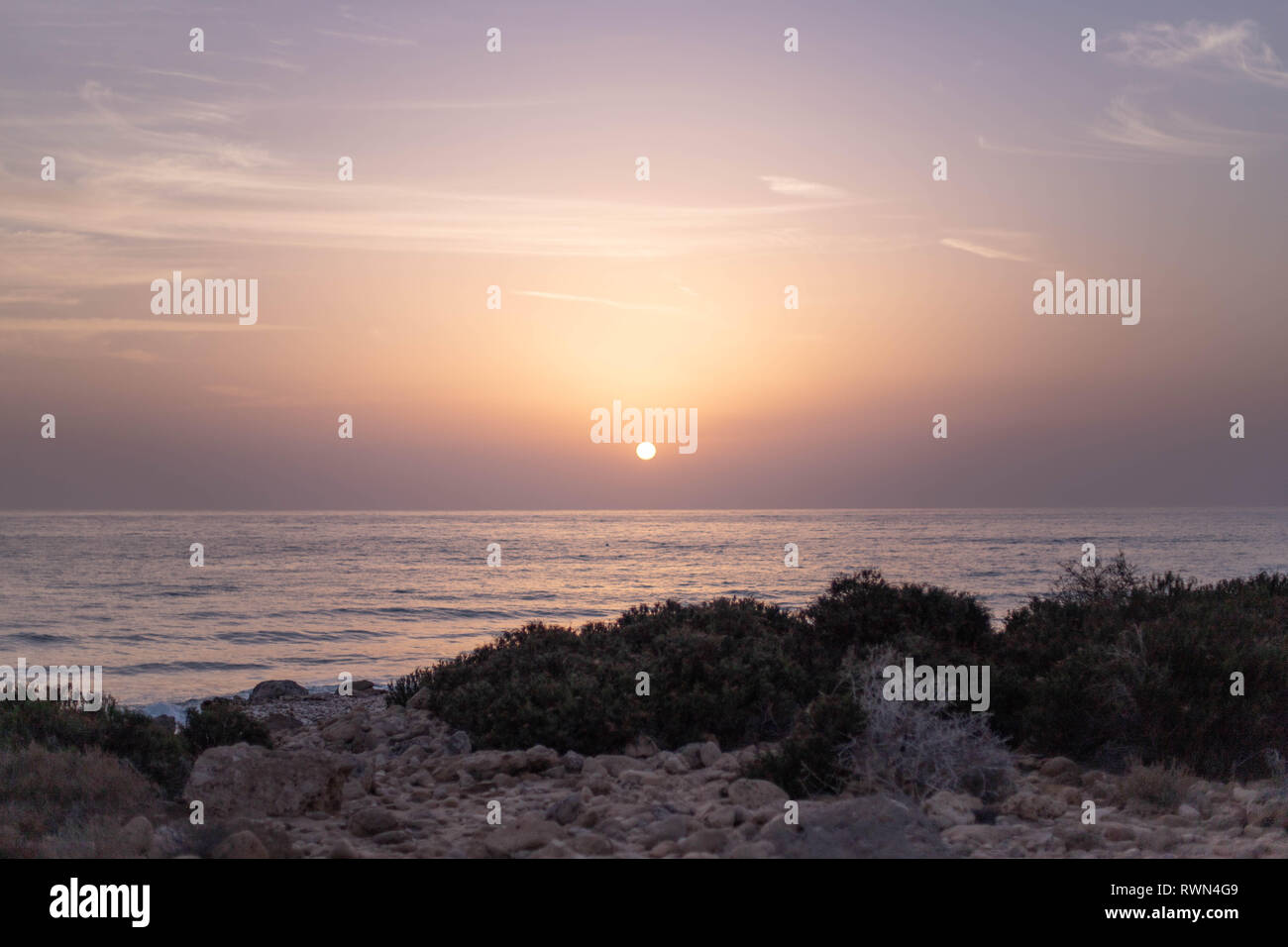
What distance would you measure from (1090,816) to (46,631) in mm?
31346

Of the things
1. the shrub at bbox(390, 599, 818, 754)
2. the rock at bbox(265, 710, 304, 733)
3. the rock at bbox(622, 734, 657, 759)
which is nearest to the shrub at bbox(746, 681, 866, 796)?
the rock at bbox(622, 734, 657, 759)

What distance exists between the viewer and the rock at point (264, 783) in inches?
274

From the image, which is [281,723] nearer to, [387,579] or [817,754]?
[817,754]

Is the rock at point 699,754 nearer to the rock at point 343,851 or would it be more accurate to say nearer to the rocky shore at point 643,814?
the rocky shore at point 643,814

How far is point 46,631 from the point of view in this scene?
92.5 ft

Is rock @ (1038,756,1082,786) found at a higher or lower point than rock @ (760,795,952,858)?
lower

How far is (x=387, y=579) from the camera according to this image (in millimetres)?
43750

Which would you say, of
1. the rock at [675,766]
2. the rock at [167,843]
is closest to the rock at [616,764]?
the rock at [675,766]

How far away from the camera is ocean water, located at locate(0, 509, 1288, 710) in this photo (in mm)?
24969

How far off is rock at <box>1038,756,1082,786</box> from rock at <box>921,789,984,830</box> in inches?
49.9

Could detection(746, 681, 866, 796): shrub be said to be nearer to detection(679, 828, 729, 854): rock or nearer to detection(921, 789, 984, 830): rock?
detection(921, 789, 984, 830): rock

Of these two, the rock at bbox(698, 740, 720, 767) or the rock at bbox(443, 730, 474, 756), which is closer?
the rock at bbox(698, 740, 720, 767)

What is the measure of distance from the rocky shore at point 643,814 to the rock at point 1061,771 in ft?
0.06
